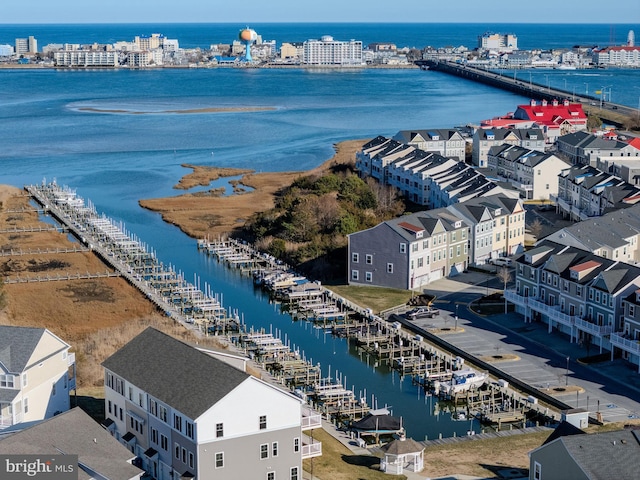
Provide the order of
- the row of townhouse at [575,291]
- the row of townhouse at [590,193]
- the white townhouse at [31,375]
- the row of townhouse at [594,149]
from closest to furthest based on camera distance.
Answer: the white townhouse at [31,375] → the row of townhouse at [575,291] → the row of townhouse at [590,193] → the row of townhouse at [594,149]

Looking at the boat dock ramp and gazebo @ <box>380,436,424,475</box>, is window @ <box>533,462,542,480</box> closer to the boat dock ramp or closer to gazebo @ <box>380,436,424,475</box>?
gazebo @ <box>380,436,424,475</box>

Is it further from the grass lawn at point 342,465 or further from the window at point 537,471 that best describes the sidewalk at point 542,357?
the grass lawn at point 342,465

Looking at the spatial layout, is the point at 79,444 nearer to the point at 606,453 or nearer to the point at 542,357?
the point at 606,453

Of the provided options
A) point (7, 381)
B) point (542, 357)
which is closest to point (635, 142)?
point (542, 357)

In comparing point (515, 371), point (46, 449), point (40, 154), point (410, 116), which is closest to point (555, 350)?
point (515, 371)

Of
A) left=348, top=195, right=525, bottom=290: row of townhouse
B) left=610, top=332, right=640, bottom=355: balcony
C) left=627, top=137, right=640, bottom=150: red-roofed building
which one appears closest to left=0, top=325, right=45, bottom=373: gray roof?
left=610, top=332, right=640, bottom=355: balcony

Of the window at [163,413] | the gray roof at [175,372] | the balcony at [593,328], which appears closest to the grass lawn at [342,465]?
the gray roof at [175,372]
